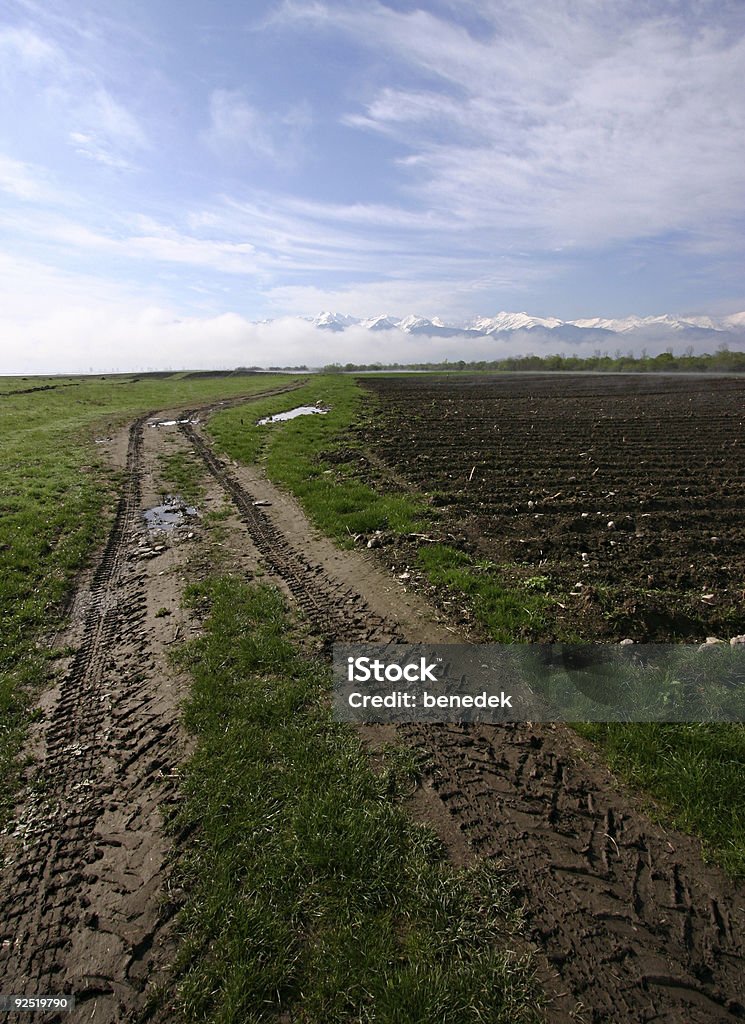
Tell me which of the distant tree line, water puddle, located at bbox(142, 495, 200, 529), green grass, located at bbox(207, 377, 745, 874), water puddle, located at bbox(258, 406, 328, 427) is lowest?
green grass, located at bbox(207, 377, 745, 874)

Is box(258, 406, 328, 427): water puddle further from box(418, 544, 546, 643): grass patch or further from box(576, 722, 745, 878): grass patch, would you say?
box(576, 722, 745, 878): grass patch

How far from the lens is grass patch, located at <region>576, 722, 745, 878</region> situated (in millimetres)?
3922

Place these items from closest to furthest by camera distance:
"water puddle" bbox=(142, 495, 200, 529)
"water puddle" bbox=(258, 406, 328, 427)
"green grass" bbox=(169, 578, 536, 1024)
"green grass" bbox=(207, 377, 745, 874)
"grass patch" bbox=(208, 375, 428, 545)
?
"green grass" bbox=(169, 578, 536, 1024)
"green grass" bbox=(207, 377, 745, 874)
"grass patch" bbox=(208, 375, 428, 545)
"water puddle" bbox=(142, 495, 200, 529)
"water puddle" bbox=(258, 406, 328, 427)

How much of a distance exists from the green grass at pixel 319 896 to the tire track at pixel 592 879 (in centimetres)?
31

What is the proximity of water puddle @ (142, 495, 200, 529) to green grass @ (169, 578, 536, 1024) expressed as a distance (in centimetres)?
701

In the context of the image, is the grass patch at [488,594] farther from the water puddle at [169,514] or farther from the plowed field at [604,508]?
the water puddle at [169,514]

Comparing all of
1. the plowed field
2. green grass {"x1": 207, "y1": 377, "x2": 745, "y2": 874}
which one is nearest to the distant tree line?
the plowed field

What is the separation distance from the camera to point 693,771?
439cm

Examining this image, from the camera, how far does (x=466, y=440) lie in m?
21.2

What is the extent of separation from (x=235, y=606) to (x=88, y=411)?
32733 mm

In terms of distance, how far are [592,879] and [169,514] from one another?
1124 centimetres

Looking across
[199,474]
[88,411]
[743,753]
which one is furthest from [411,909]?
[88,411]

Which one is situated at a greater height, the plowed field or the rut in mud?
the plowed field

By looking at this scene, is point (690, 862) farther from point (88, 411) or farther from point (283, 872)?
point (88, 411)
